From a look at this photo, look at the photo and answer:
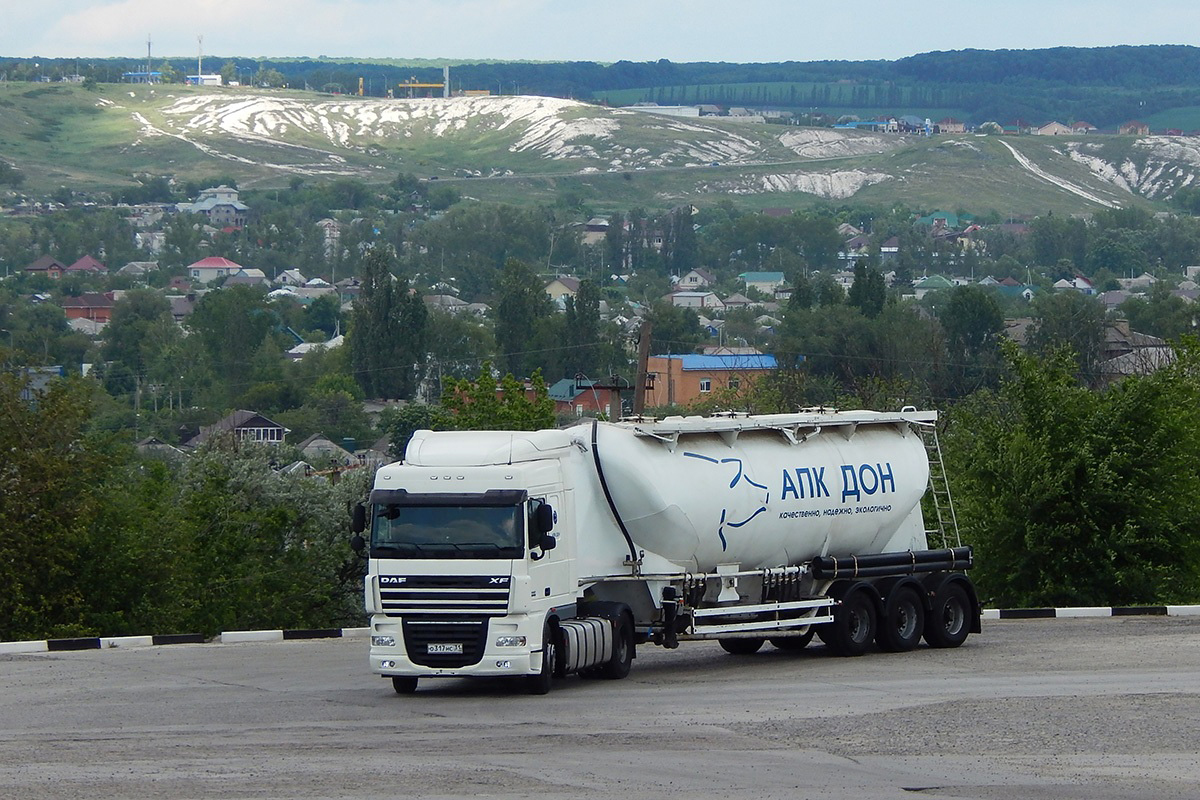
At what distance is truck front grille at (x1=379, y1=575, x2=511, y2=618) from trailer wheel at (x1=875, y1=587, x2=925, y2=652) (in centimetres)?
699

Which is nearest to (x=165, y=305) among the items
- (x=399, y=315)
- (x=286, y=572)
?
(x=399, y=315)

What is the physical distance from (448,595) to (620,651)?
9.95 feet

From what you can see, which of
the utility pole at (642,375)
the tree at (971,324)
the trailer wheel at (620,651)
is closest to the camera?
the trailer wheel at (620,651)

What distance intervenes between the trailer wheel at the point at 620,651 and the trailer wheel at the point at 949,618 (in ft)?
17.0

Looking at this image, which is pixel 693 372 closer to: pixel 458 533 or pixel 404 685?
pixel 404 685

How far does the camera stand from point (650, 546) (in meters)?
22.9

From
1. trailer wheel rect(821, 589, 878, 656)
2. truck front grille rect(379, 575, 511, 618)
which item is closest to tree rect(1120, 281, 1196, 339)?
trailer wheel rect(821, 589, 878, 656)

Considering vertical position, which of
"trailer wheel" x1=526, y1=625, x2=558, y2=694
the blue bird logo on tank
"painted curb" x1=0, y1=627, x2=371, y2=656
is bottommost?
"painted curb" x1=0, y1=627, x2=371, y2=656

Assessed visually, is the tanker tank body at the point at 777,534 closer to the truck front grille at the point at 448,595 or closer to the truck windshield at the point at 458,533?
the truck windshield at the point at 458,533

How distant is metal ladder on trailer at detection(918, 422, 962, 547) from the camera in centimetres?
2709

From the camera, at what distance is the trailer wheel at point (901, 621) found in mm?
25031

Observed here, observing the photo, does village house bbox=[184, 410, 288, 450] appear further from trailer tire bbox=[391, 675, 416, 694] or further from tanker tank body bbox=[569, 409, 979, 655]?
trailer tire bbox=[391, 675, 416, 694]

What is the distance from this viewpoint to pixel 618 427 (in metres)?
22.8

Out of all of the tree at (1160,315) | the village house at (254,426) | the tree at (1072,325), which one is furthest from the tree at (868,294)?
the village house at (254,426)
